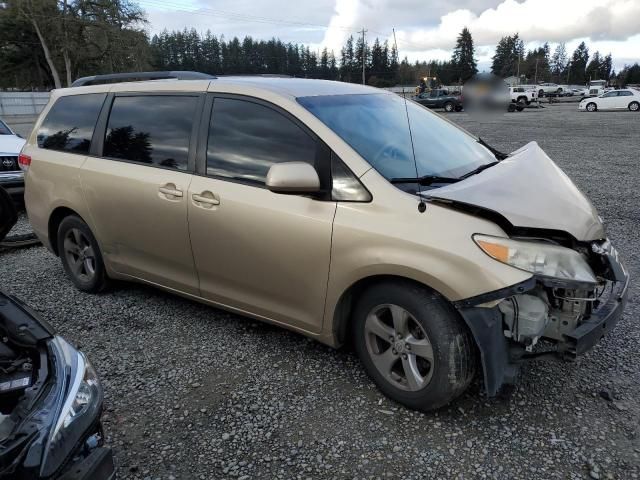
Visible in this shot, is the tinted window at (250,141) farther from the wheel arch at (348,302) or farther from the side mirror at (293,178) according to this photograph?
the wheel arch at (348,302)

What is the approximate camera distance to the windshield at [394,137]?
9.74 ft

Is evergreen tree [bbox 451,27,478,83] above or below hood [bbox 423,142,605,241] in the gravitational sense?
above

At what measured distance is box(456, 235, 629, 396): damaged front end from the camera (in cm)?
242

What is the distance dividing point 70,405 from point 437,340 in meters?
1.67

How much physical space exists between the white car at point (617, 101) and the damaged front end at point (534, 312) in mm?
34528

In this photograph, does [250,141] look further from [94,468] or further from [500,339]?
[94,468]

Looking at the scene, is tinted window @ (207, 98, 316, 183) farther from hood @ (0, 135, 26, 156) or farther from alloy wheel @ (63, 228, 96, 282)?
hood @ (0, 135, 26, 156)

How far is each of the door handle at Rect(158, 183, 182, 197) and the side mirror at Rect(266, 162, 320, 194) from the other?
0.95m

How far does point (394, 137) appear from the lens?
320 centimetres

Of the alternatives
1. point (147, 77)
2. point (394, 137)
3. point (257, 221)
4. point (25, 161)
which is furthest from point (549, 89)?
point (257, 221)

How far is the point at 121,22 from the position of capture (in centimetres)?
4972

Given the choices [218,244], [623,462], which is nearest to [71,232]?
[218,244]

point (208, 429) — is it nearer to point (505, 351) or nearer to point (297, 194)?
point (297, 194)

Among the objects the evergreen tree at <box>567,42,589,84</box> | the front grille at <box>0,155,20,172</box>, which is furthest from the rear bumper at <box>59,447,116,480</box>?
the evergreen tree at <box>567,42,589,84</box>
